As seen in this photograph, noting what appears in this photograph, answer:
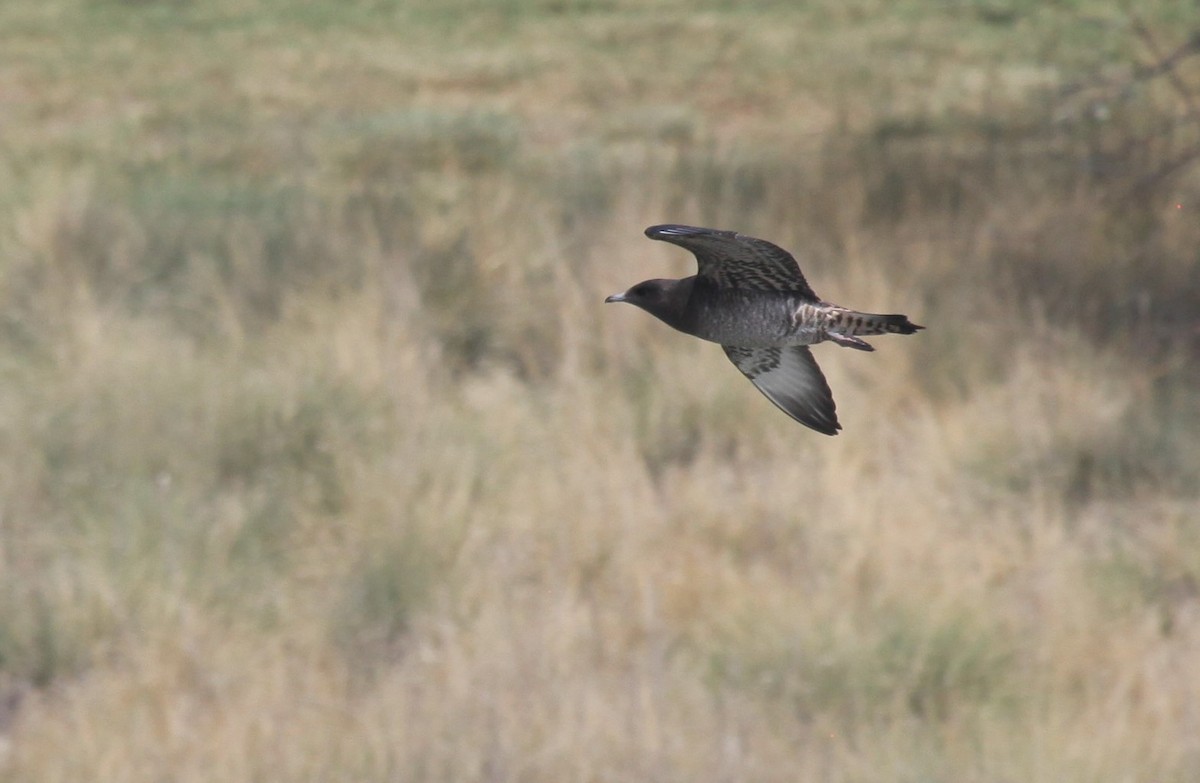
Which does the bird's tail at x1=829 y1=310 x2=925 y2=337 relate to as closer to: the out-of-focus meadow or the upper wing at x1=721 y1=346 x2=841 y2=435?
the upper wing at x1=721 y1=346 x2=841 y2=435

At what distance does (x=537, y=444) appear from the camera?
5.52 m

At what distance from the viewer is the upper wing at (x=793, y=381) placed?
1486 millimetres

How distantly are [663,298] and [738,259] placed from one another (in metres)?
0.10

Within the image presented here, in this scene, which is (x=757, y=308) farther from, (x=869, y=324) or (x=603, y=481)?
(x=603, y=481)

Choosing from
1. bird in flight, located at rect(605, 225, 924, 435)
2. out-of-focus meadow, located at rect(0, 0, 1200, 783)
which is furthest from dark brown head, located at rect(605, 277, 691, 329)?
out-of-focus meadow, located at rect(0, 0, 1200, 783)

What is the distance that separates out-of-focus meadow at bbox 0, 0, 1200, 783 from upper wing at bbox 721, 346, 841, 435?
1933 mm

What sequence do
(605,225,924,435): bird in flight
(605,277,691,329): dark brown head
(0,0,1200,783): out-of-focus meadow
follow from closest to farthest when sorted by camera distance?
(605,225,924,435): bird in flight, (605,277,691,329): dark brown head, (0,0,1200,783): out-of-focus meadow

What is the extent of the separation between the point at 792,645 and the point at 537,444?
5.22ft

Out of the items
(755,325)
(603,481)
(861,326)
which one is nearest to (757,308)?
(755,325)

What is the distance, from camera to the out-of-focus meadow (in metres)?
3.86

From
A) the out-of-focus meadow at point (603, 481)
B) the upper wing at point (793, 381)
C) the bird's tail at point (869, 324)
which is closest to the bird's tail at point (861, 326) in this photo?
the bird's tail at point (869, 324)

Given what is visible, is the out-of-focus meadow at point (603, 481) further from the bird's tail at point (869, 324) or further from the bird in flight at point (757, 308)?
the bird's tail at point (869, 324)

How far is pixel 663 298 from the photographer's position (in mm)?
1447

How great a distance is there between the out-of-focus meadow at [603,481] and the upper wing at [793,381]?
6.34 feet
